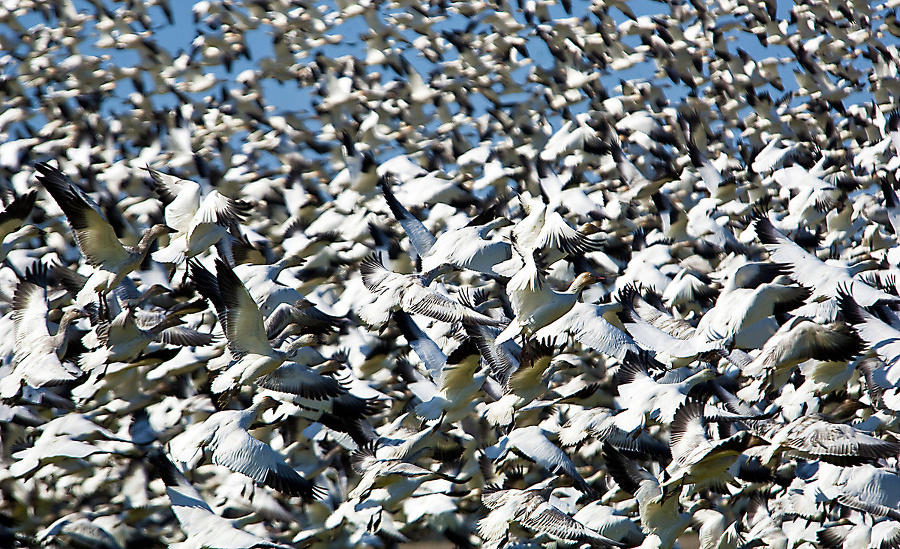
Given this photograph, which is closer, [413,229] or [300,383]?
[300,383]

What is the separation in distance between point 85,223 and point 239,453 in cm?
254

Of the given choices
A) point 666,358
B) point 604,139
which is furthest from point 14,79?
point 666,358

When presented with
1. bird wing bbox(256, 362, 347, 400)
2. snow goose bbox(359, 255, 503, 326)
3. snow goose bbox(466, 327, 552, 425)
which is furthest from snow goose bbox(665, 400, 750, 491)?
bird wing bbox(256, 362, 347, 400)

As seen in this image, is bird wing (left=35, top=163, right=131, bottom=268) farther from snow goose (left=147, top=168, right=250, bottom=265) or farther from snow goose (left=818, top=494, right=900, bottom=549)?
snow goose (left=818, top=494, right=900, bottom=549)

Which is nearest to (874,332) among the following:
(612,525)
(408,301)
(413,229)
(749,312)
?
(749,312)

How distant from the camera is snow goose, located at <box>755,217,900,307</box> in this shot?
8.22 meters

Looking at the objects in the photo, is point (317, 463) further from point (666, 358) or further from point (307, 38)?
point (307, 38)

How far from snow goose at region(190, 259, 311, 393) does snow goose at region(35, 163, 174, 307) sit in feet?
4.54

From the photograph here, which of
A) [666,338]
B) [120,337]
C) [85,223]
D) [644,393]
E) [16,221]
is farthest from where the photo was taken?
[16,221]

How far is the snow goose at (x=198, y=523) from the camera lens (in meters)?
6.85

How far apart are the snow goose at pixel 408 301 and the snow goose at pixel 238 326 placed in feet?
3.92

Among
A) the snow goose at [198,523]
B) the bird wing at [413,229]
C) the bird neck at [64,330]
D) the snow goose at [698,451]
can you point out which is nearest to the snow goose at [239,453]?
the snow goose at [198,523]

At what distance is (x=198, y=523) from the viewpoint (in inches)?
276

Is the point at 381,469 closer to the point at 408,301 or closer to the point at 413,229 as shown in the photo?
the point at 408,301
